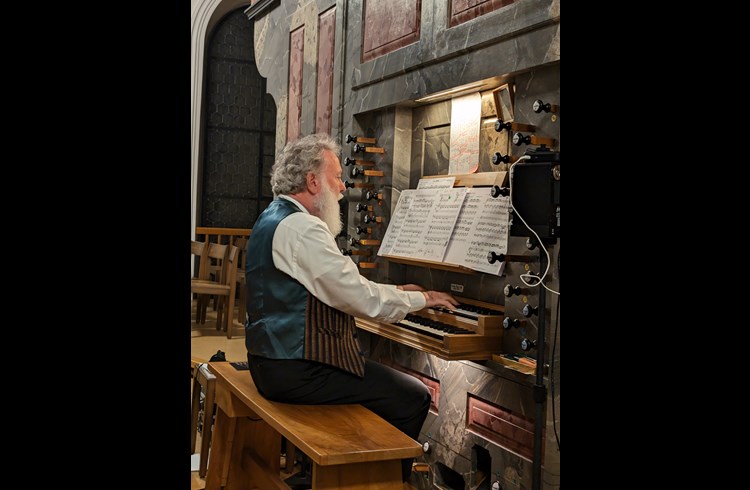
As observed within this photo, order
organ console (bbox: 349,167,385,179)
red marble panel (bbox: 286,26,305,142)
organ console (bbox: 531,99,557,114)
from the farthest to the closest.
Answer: red marble panel (bbox: 286,26,305,142)
organ console (bbox: 349,167,385,179)
organ console (bbox: 531,99,557,114)

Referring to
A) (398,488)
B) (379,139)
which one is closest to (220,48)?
(379,139)

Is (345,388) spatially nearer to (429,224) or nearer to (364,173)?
(429,224)

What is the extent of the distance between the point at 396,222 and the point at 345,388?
1.33 meters

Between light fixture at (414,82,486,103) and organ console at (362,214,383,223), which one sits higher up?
light fixture at (414,82,486,103)

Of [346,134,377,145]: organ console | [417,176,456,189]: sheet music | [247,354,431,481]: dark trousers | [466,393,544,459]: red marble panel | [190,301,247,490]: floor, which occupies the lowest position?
[190,301,247,490]: floor

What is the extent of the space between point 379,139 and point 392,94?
0.39m

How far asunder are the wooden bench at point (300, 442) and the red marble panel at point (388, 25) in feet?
6.69

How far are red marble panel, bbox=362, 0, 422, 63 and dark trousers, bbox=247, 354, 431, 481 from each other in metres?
1.90

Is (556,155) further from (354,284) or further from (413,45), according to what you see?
(413,45)

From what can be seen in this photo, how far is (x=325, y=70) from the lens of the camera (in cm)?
511

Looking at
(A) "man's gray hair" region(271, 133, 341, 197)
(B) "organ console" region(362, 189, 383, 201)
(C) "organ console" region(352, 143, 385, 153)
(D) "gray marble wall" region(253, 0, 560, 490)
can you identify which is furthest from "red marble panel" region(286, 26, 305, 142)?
(A) "man's gray hair" region(271, 133, 341, 197)

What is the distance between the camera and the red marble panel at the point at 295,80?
18.2 ft

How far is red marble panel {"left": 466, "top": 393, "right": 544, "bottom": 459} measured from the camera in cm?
329

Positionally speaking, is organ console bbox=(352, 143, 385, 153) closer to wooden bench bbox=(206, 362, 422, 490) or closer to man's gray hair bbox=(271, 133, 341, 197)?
man's gray hair bbox=(271, 133, 341, 197)
